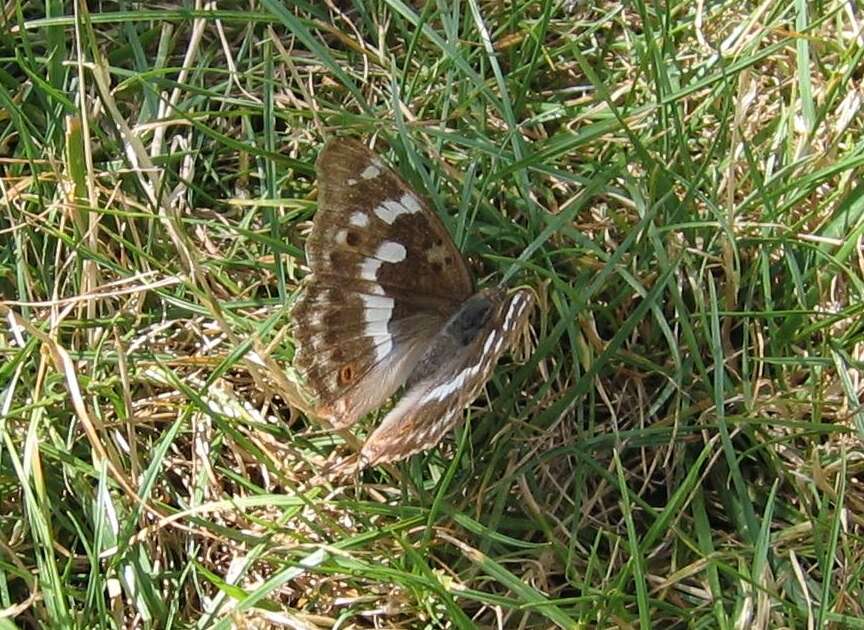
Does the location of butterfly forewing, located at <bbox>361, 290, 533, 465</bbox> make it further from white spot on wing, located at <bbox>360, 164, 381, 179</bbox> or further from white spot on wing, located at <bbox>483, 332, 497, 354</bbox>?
white spot on wing, located at <bbox>360, 164, 381, 179</bbox>

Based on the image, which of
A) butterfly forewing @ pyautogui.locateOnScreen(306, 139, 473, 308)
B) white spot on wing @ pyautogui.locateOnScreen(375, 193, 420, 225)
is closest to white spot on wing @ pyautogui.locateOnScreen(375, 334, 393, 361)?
butterfly forewing @ pyautogui.locateOnScreen(306, 139, 473, 308)

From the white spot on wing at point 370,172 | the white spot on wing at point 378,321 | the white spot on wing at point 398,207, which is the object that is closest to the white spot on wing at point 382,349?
the white spot on wing at point 378,321

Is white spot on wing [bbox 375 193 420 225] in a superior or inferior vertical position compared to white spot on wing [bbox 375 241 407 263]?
superior

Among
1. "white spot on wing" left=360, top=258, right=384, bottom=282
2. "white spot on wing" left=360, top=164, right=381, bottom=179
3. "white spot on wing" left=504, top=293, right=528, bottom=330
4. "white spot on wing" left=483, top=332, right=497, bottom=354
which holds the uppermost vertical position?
"white spot on wing" left=360, top=164, right=381, bottom=179

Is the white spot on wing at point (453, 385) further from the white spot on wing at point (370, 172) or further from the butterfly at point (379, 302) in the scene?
the white spot on wing at point (370, 172)

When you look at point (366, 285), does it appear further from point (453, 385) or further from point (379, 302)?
point (453, 385)

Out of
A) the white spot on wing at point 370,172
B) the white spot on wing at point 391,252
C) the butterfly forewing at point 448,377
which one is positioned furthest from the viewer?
the white spot on wing at point 391,252

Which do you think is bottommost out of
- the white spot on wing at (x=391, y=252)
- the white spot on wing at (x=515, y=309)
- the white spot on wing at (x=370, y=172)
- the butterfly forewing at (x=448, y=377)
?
the butterfly forewing at (x=448, y=377)
